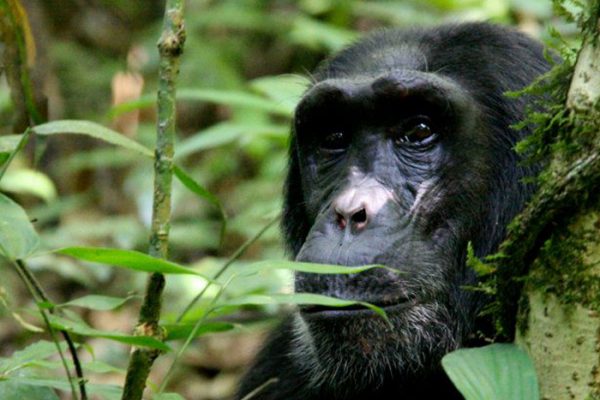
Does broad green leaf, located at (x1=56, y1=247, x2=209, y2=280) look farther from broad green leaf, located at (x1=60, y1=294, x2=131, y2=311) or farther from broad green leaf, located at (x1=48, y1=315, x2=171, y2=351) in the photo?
broad green leaf, located at (x1=60, y1=294, x2=131, y2=311)

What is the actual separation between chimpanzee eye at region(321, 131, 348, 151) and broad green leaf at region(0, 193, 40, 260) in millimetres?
2238

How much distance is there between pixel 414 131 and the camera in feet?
15.7

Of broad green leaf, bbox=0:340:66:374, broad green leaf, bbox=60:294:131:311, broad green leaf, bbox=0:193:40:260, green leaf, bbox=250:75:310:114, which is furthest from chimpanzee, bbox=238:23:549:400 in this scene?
broad green leaf, bbox=0:193:40:260

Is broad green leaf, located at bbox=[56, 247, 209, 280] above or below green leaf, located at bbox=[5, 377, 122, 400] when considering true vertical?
above

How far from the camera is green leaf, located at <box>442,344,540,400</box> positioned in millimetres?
2564

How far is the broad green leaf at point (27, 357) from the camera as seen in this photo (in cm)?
330

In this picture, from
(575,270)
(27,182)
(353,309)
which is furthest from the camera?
(27,182)

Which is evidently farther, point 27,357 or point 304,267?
point 27,357

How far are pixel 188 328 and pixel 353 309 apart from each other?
2.86ft

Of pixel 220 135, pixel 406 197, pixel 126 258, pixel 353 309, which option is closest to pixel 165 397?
pixel 126 258

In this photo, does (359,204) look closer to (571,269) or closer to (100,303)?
(100,303)

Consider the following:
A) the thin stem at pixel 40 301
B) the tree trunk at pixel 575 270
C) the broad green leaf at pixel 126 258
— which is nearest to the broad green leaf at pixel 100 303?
the thin stem at pixel 40 301

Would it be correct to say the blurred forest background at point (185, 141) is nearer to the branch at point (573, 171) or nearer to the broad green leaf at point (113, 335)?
the broad green leaf at point (113, 335)

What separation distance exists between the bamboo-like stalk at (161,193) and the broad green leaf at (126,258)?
293 mm
